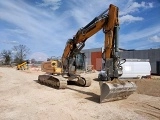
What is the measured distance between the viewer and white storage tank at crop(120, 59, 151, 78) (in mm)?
25297

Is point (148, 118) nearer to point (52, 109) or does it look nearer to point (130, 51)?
point (52, 109)

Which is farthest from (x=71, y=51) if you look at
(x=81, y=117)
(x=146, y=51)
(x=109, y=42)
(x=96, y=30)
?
(x=146, y=51)

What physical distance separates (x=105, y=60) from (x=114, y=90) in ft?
6.83

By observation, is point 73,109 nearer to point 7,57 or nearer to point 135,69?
point 135,69

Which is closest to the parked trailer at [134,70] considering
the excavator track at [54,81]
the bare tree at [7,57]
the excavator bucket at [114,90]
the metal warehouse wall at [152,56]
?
the excavator track at [54,81]

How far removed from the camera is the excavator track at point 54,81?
1566cm

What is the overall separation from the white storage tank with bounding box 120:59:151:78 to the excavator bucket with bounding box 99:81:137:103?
45.5ft

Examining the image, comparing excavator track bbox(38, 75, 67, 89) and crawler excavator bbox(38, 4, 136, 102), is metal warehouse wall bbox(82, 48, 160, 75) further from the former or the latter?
excavator track bbox(38, 75, 67, 89)

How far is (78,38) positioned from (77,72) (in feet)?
10.4

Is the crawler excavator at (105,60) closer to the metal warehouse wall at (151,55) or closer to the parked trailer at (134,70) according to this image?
the parked trailer at (134,70)

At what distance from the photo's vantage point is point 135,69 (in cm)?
2586

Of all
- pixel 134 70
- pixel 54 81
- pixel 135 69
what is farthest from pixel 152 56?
pixel 54 81

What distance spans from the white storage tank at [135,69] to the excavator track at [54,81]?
9872 millimetres

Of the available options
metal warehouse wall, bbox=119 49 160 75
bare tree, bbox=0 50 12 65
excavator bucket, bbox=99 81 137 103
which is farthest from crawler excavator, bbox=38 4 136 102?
bare tree, bbox=0 50 12 65
